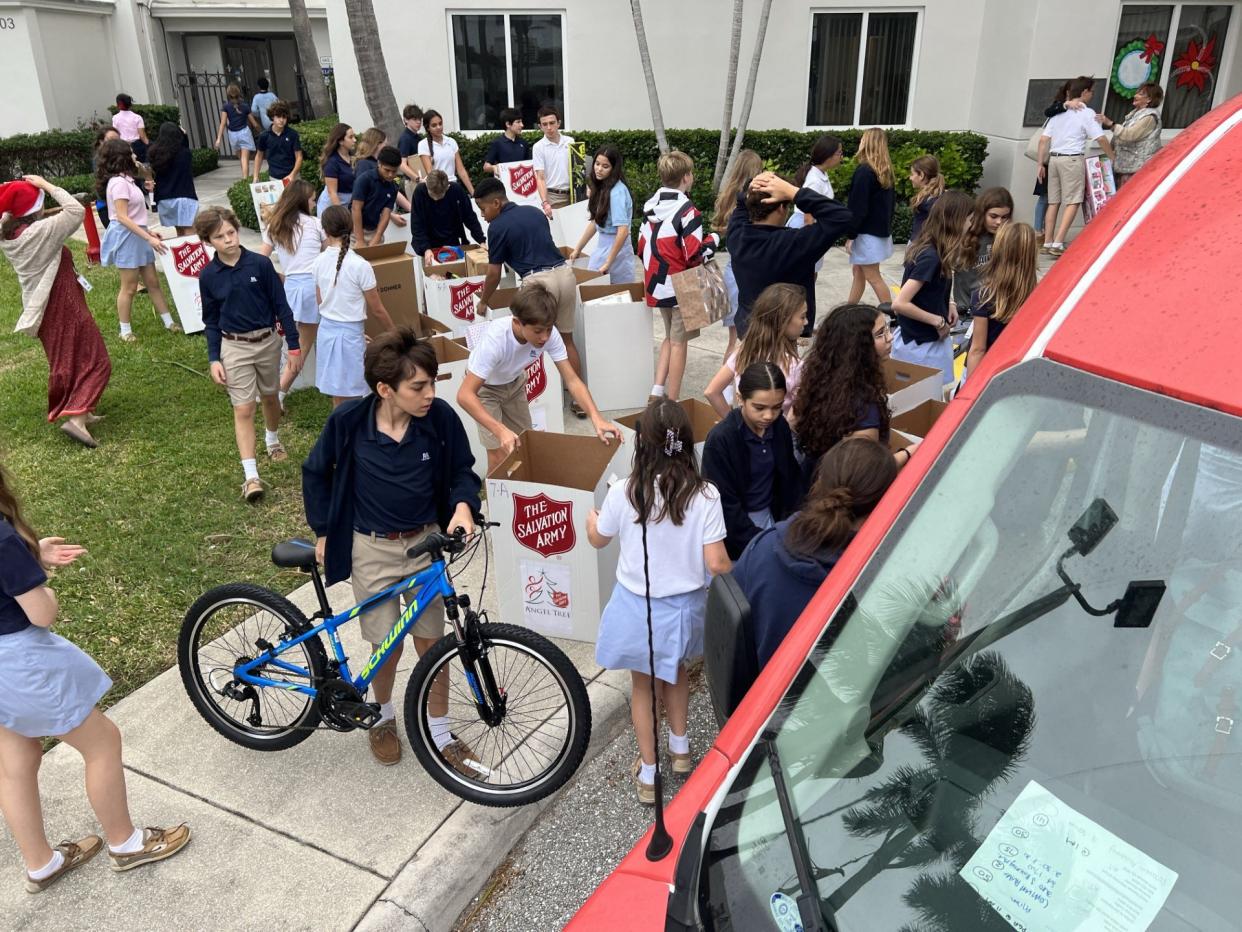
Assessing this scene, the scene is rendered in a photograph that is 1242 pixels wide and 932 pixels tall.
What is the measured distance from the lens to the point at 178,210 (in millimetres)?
10898

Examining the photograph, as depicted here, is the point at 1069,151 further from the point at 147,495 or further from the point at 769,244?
the point at 147,495

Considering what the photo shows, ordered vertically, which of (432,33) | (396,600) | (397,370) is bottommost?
Result: (396,600)

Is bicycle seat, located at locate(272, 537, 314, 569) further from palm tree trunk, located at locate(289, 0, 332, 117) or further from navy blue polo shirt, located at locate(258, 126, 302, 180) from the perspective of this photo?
palm tree trunk, located at locate(289, 0, 332, 117)

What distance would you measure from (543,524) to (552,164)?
791cm

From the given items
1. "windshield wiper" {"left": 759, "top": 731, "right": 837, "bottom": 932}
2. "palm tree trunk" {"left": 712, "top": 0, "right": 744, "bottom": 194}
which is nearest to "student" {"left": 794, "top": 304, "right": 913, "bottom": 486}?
"windshield wiper" {"left": 759, "top": 731, "right": 837, "bottom": 932}

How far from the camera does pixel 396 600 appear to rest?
13.3 feet

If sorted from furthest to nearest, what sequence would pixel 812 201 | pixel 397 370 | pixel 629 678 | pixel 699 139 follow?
pixel 699 139 → pixel 812 201 → pixel 629 678 → pixel 397 370

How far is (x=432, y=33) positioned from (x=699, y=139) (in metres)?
4.32

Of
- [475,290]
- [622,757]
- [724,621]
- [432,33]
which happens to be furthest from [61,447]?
[432,33]

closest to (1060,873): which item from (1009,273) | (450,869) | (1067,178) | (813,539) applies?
(813,539)

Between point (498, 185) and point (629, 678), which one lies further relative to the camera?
point (498, 185)

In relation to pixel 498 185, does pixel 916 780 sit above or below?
below

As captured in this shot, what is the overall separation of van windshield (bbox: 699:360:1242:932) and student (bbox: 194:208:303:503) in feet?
17.1

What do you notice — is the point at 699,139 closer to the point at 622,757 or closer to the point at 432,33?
the point at 432,33
